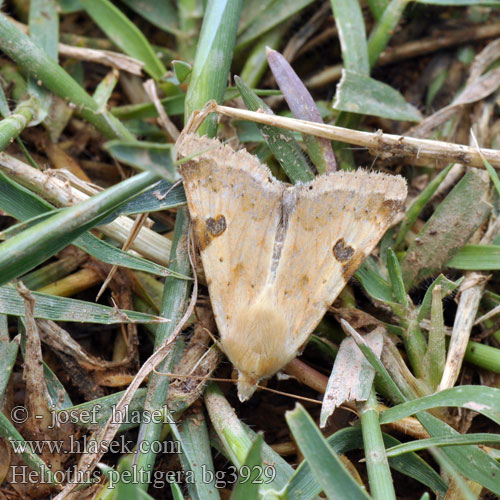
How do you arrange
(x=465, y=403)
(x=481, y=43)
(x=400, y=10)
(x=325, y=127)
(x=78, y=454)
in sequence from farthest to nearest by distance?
1. (x=481, y=43)
2. (x=400, y=10)
3. (x=325, y=127)
4. (x=78, y=454)
5. (x=465, y=403)

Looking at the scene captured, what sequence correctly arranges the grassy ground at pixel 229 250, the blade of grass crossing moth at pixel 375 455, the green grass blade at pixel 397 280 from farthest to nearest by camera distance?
1. the green grass blade at pixel 397 280
2. the grassy ground at pixel 229 250
3. the blade of grass crossing moth at pixel 375 455

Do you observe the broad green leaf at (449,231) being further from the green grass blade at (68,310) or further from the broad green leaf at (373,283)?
the green grass blade at (68,310)

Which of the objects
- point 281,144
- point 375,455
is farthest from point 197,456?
point 281,144

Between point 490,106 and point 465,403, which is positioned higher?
point 490,106

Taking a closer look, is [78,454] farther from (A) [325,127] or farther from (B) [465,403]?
(A) [325,127]

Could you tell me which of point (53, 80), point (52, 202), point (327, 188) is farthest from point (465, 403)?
point (53, 80)

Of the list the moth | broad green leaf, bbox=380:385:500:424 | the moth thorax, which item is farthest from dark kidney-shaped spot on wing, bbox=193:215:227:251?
broad green leaf, bbox=380:385:500:424

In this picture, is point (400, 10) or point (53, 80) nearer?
point (53, 80)

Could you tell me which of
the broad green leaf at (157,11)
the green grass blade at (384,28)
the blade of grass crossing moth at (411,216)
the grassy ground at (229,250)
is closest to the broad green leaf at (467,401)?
the grassy ground at (229,250)
